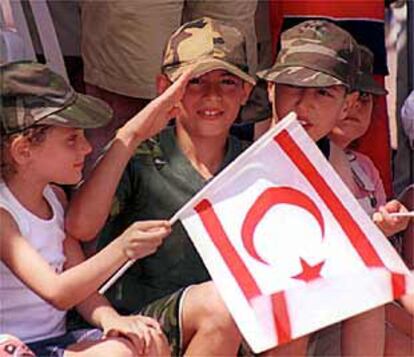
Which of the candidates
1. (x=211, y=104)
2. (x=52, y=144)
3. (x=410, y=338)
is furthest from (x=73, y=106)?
(x=410, y=338)

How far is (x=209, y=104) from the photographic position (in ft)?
8.57

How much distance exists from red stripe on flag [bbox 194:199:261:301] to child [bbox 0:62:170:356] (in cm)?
9

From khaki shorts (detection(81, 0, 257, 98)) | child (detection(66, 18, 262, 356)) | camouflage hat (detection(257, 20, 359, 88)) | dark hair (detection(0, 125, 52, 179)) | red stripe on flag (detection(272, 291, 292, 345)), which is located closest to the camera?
red stripe on flag (detection(272, 291, 292, 345))

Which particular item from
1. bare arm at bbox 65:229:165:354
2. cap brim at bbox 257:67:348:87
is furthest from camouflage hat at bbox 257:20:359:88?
bare arm at bbox 65:229:165:354

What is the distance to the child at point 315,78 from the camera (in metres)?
2.69

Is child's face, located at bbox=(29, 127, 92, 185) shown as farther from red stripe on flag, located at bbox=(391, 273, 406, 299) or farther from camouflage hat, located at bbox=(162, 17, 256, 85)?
red stripe on flag, located at bbox=(391, 273, 406, 299)

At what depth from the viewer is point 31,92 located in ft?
7.77

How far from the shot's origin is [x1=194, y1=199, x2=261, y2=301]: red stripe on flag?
7.48ft

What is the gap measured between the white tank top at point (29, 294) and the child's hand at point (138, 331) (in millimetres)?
114

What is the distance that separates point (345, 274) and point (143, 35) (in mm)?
905

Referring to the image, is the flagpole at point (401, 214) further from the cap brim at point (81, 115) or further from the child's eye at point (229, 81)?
the cap brim at point (81, 115)

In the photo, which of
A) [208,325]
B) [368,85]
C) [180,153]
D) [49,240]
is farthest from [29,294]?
[368,85]

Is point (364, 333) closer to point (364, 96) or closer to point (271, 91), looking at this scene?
point (271, 91)

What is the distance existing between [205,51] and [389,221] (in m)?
0.49
